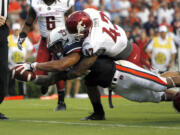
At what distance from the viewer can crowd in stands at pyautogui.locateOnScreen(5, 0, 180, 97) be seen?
14836mm

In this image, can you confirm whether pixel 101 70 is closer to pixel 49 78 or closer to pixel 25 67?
pixel 49 78

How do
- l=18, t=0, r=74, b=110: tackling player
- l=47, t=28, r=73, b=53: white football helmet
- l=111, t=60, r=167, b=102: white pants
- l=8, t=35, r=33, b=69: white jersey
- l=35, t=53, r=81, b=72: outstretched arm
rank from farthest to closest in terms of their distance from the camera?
l=8, t=35, r=33, b=69: white jersey
l=18, t=0, r=74, b=110: tackling player
l=47, t=28, r=73, b=53: white football helmet
l=111, t=60, r=167, b=102: white pants
l=35, t=53, r=81, b=72: outstretched arm

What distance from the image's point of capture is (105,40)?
5.70 meters

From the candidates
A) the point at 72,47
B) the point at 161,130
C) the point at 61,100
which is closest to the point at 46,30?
the point at 61,100

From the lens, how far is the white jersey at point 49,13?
793 centimetres

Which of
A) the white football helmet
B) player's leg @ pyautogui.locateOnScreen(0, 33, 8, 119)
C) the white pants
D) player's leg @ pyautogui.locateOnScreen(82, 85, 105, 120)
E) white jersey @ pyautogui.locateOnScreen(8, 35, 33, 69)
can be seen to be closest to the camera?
the white pants

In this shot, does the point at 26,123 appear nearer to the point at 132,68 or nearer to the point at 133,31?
the point at 132,68

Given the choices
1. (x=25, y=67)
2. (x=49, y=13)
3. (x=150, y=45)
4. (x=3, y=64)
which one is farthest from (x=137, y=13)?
(x=25, y=67)

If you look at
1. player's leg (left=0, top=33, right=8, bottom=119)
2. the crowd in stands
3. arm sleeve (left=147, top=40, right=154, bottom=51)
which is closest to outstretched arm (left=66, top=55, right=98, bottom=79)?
player's leg (left=0, top=33, right=8, bottom=119)

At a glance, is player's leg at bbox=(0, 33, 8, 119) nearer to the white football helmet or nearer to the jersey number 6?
the white football helmet

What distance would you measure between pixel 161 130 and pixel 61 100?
11.6 ft

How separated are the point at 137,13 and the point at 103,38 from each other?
10975mm

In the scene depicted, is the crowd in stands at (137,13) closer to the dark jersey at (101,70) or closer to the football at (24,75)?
the dark jersey at (101,70)

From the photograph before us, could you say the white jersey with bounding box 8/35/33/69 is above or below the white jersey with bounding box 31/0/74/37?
below
